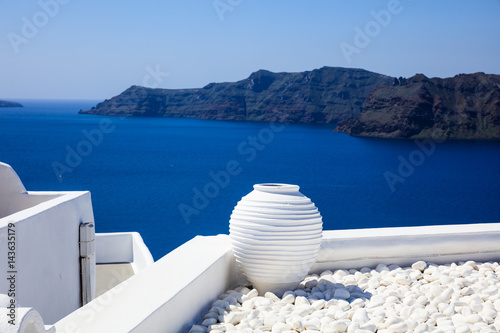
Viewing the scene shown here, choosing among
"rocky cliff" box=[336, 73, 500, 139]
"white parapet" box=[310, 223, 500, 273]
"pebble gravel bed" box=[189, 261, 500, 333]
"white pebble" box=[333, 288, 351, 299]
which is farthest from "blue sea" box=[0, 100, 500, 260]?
"white pebble" box=[333, 288, 351, 299]

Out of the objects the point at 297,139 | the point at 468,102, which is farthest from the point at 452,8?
the point at 297,139

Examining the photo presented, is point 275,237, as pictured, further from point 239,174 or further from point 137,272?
point 239,174

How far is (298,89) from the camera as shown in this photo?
72938 mm

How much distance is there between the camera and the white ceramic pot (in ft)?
8.89

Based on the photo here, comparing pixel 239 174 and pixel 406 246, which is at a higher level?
pixel 406 246

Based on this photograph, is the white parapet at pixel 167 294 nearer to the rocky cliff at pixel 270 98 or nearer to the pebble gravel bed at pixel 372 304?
the pebble gravel bed at pixel 372 304

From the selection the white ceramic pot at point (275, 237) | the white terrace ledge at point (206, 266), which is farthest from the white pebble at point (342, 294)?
the white terrace ledge at point (206, 266)

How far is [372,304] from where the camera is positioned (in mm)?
2605

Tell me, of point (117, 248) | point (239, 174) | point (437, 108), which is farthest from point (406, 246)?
point (437, 108)

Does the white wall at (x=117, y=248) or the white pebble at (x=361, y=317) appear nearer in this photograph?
the white pebble at (x=361, y=317)

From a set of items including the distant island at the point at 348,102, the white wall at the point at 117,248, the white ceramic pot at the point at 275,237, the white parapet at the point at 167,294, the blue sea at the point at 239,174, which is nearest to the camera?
the white parapet at the point at 167,294

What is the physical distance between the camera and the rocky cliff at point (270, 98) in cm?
7138

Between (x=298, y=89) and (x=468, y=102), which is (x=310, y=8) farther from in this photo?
(x=298, y=89)

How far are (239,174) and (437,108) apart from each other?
24678mm
